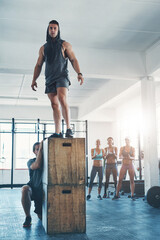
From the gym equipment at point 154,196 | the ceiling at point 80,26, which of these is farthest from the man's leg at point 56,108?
the gym equipment at point 154,196

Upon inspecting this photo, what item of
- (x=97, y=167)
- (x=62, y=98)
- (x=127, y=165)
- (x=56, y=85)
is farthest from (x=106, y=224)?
(x=97, y=167)

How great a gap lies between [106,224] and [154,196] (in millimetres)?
1694

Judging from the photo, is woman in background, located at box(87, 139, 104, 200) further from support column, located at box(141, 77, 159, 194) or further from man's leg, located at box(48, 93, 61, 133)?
man's leg, located at box(48, 93, 61, 133)

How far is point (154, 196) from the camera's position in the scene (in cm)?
512

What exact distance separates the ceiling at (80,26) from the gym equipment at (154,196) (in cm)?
231

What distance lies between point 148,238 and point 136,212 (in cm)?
165

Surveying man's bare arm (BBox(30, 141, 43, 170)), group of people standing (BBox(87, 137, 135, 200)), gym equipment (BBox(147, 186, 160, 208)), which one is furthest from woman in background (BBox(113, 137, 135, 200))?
man's bare arm (BBox(30, 141, 43, 170))

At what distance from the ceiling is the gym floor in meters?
2.44

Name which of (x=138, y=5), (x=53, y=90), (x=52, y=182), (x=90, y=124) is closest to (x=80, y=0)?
(x=138, y=5)

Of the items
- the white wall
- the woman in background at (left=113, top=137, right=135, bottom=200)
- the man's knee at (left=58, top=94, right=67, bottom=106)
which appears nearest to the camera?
the man's knee at (left=58, top=94, right=67, bottom=106)

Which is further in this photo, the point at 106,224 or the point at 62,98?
the point at 106,224

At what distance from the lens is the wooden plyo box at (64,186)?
3023 mm

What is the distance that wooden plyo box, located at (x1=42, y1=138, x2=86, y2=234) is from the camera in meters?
3.02

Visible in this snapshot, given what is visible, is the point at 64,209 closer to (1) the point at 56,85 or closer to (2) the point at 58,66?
(1) the point at 56,85
